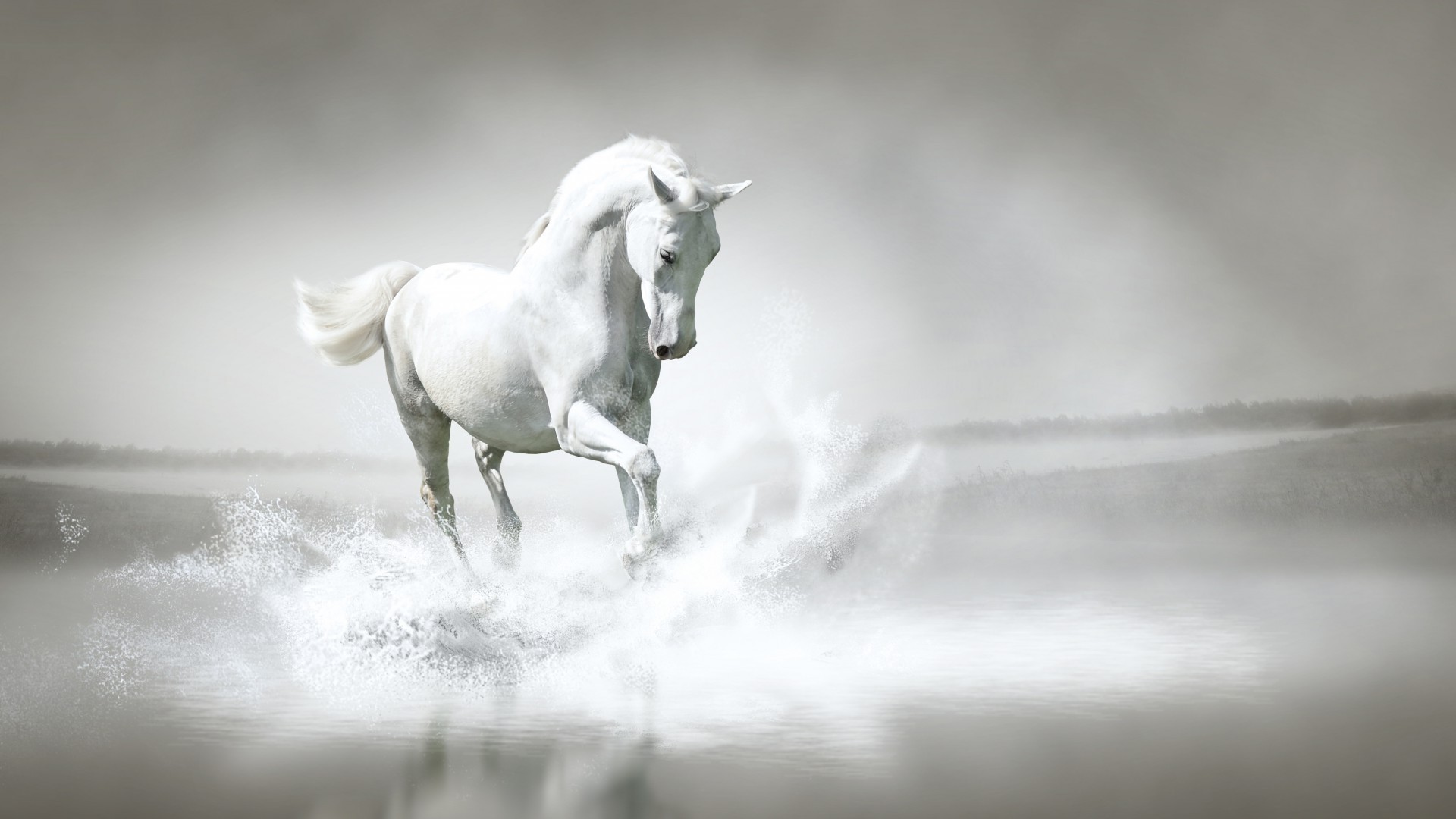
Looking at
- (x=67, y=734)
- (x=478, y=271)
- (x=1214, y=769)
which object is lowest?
(x=67, y=734)

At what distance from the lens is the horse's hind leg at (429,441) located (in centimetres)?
435

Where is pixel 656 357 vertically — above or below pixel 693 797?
above

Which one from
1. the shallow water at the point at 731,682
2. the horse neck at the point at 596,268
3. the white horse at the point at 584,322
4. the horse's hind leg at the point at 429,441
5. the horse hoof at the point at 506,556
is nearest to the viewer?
the shallow water at the point at 731,682

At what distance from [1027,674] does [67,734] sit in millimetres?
2595

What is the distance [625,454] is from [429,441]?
4.55 feet

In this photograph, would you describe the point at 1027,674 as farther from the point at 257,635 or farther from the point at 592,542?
the point at 257,635

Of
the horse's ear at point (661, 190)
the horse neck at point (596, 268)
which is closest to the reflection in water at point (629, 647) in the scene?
the horse neck at point (596, 268)

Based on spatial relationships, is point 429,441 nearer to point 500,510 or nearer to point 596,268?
point 500,510

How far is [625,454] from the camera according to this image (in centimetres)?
336

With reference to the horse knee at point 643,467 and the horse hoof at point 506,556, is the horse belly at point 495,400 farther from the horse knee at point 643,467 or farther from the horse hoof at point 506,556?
the horse knee at point 643,467

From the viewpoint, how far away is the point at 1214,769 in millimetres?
2477

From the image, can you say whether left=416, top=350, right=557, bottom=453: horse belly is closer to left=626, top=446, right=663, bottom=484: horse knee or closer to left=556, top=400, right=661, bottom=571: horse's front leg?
left=556, top=400, right=661, bottom=571: horse's front leg

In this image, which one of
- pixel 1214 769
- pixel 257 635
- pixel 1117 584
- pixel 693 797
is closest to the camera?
pixel 693 797

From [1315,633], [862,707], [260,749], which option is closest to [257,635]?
[260,749]
